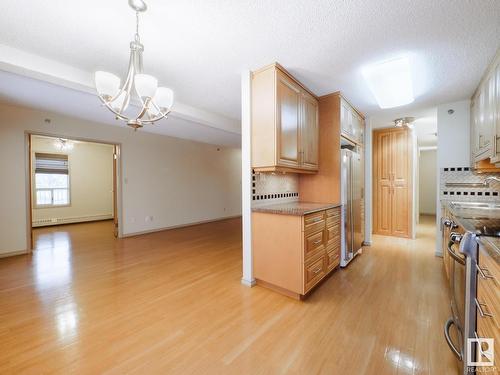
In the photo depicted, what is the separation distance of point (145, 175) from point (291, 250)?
427 centimetres

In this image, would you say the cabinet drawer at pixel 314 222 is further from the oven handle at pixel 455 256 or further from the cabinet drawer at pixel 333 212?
the oven handle at pixel 455 256

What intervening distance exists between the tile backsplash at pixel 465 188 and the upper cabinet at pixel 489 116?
1.97 ft

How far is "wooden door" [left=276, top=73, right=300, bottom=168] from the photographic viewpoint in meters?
2.31

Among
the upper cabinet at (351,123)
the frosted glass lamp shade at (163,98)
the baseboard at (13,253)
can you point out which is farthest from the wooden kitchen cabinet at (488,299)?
the baseboard at (13,253)

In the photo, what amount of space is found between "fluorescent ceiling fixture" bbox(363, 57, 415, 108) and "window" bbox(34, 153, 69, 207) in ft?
25.3

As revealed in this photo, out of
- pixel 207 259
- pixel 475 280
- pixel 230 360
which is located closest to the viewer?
pixel 475 280

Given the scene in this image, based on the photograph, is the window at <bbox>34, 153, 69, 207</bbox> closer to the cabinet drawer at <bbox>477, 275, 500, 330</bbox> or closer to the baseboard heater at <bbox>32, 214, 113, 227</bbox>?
the baseboard heater at <bbox>32, 214, 113, 227</bbox>

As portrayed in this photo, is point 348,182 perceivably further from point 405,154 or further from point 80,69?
point 80,69

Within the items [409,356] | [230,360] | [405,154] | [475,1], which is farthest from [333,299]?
[405,154]

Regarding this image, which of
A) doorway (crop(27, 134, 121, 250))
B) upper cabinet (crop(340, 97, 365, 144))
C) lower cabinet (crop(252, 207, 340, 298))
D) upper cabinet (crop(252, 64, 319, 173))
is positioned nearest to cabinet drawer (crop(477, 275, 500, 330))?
lower cabinet (crop(252, 207, 340, 298))

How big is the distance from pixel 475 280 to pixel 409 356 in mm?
704

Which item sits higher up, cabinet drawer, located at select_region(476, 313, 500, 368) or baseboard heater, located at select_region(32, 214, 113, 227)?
cabinet drawer, located at select_region(476, 313, 500, 368)

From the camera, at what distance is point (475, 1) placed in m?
1.47

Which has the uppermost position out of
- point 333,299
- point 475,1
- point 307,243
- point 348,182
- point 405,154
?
point 475,1
